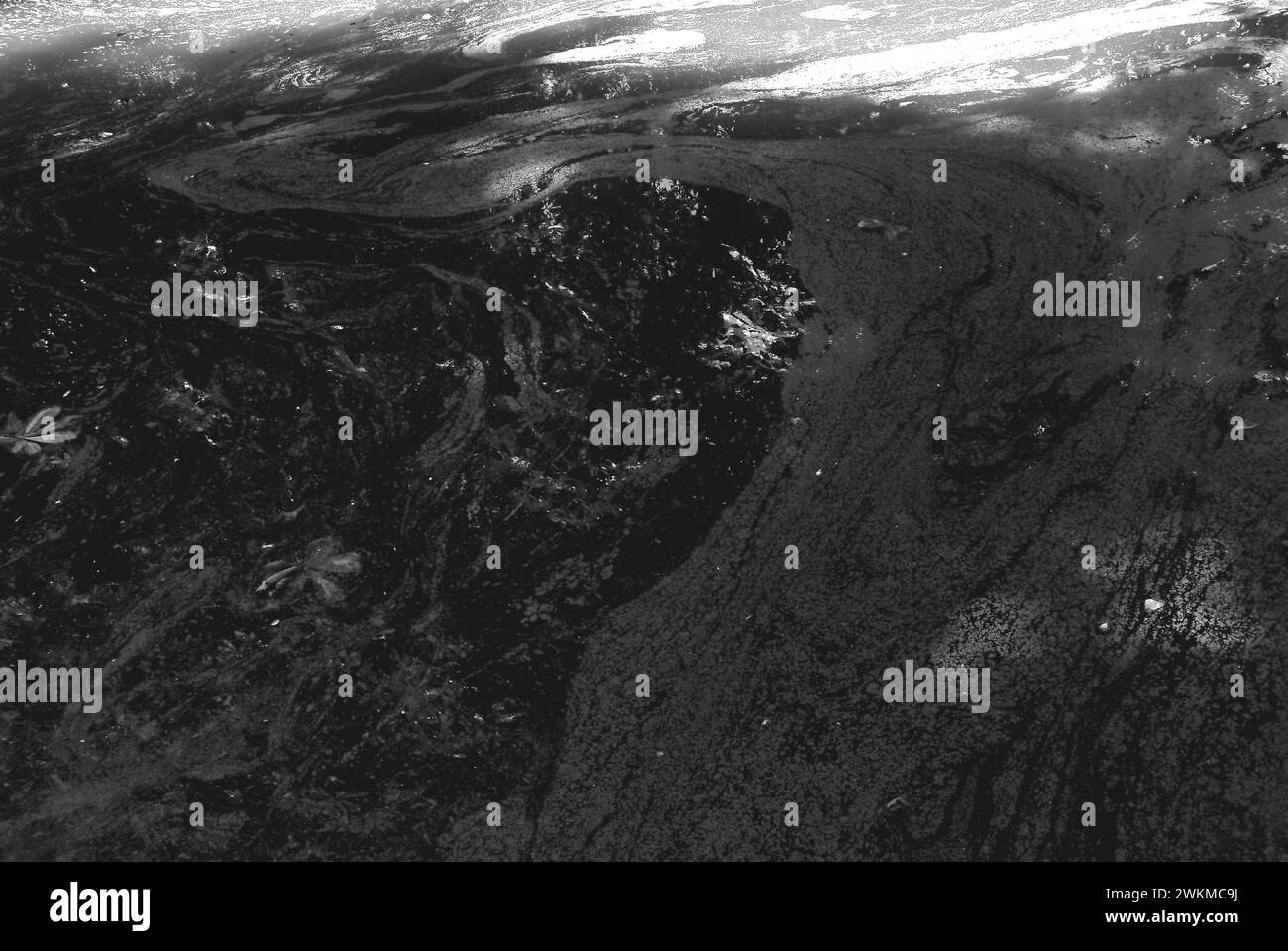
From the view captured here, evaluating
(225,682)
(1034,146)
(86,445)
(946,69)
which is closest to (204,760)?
(225,682)

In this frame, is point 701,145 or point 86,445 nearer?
point 86,445

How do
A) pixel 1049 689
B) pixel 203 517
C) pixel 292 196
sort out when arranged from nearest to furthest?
pixel 1049 689
pixel 203 517
pixel 292 196

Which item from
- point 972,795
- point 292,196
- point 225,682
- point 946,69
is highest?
point 946,69

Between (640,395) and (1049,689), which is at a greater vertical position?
(640,395)

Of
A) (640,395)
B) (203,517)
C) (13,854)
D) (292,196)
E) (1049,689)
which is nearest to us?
(13,854)

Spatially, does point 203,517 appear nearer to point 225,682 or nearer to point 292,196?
point 225,682

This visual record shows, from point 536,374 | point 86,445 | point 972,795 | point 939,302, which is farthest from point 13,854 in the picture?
point 939,302

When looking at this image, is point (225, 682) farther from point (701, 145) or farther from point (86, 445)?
point (701, 145)
